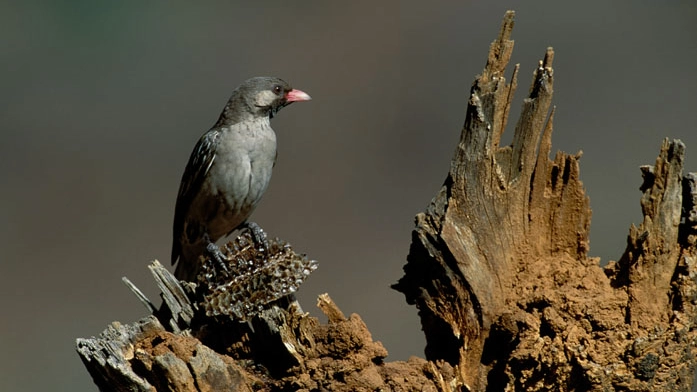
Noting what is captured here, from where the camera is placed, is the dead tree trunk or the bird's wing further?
the bird's wing

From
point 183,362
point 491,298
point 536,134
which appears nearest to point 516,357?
point 491,298

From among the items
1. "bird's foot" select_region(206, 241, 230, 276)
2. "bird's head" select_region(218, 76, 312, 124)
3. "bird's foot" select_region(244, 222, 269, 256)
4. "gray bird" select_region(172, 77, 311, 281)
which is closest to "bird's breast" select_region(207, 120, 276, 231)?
"gray bird" select_region(172, 77, 311, 281)

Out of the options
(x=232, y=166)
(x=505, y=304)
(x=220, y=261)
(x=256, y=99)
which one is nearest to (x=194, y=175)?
(x=232, y=166)

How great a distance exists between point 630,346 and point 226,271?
2.34m

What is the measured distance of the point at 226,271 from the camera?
504 cm

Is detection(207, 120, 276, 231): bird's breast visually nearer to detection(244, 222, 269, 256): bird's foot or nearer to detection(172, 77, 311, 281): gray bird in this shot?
detection(172, 77, 311, 281): gray bird

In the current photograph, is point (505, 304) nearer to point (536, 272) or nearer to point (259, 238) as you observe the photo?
point (536, 272)

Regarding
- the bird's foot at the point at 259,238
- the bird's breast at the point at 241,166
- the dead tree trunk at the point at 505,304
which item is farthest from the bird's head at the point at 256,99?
the dead tree trunk at the point at 505,304

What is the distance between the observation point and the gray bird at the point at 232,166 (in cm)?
689

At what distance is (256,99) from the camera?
277 inches

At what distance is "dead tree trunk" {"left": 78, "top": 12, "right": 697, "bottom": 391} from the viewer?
4.19 meters

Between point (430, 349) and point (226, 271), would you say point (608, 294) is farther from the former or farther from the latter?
point (226, 271)

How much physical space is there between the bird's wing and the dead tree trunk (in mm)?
2510

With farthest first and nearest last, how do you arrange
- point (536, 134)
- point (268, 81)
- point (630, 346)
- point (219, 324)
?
point (268, 81)
point (219, 324)
point (536, 134)
point (630, 346)
